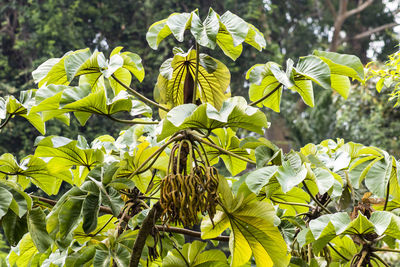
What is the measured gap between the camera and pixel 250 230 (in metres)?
0.90

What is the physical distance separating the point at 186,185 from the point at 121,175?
0.87 feet

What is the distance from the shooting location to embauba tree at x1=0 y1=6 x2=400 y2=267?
81 cm

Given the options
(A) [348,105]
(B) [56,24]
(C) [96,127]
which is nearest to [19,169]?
(A) [348,105]

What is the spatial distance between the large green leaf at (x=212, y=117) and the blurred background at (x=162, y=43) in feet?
18.5

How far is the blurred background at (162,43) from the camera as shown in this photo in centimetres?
718

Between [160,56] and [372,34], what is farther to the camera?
[372,34]

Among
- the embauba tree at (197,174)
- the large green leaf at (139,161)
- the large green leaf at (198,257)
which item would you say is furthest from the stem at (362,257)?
the large green leaf at (139,161)

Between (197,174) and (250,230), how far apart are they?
6.3 inches

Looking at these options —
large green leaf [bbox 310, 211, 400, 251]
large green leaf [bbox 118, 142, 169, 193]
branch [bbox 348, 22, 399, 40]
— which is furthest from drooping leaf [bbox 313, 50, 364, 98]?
branch [bbox 348, 22, 399, 40]

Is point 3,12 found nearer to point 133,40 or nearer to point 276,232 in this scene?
point 133,40

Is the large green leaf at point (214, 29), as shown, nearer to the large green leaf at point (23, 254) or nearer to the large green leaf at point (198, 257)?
the large green leaf at point (198, 257)

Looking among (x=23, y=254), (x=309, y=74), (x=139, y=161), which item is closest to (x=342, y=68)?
(x=309, y=74)

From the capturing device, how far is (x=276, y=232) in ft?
2.93

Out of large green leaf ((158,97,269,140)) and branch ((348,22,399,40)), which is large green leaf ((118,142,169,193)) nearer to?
large green leaf ((158,97,269,140))
